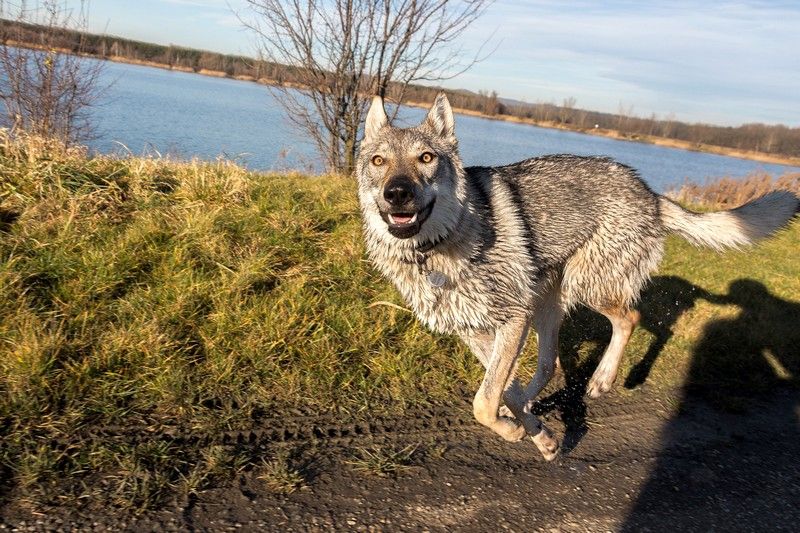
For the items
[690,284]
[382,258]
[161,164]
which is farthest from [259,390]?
[690,284]

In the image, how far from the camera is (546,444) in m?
3.45

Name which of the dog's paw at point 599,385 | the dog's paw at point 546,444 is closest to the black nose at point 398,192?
the dog's paw at point 546,444

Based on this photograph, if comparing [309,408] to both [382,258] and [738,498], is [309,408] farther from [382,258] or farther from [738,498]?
[738,498]

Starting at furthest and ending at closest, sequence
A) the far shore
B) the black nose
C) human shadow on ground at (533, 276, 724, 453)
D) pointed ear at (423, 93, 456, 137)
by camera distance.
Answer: the far shore, human shadow on ground at (533, 276, 724, 453), pointed ear at (423, 93, 456, 137), the black nose

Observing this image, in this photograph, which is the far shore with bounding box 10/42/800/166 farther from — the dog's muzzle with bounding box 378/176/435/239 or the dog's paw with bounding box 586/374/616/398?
the dog's muzzle with bounding box 378/176/435/239

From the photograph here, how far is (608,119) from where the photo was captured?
61375 millimetres

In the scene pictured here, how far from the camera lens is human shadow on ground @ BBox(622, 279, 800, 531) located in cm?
310

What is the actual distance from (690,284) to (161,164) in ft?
22.7

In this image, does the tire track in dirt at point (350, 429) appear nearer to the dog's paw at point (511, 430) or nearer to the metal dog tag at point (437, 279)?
the dog's paw at point (511, 430)

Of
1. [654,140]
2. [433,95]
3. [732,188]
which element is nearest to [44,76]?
[433,95]

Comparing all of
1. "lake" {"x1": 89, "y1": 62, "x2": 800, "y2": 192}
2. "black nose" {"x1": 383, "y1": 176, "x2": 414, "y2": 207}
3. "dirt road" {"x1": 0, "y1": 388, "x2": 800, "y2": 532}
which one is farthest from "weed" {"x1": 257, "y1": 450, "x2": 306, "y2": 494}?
"lake" {"x1": 89, "y1": 62, "x2": 800, "y2": 192}

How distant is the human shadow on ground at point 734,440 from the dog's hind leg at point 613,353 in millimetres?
566

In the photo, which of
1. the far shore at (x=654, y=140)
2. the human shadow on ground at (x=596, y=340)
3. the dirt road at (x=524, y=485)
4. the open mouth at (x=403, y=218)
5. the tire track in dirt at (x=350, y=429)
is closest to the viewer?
the dirt road at (x=524, y=485)

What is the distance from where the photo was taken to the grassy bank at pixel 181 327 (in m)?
2.87
